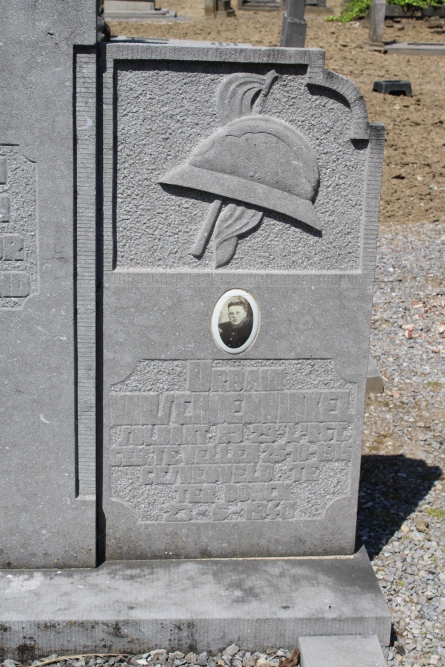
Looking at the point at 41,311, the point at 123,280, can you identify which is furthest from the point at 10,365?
the point at 123,280

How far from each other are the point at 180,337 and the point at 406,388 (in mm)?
3028

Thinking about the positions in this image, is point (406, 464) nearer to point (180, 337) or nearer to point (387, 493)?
point (387, 493)

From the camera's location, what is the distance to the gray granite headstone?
325 cm

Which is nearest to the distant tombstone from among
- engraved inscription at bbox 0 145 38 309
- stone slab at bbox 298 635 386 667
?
engraved inscription at bbox 0 145 38 309

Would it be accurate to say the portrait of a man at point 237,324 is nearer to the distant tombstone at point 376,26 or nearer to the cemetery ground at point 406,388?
the cemetery ground at point 406,388

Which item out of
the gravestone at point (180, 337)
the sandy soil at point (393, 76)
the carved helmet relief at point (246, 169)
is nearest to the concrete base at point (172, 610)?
the gravestone at point (180, 337)

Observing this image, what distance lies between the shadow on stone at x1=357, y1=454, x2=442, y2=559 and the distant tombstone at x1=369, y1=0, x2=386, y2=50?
1084 centimetres

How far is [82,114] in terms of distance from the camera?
315cm

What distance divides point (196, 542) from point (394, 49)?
12396 mm

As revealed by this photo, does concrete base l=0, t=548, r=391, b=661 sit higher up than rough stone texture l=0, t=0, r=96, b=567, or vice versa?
rough stone texture l=0, t=0, r=96, b=567

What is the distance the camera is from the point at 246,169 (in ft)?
10.9

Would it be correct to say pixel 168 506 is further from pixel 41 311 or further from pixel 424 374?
pixel 424 374

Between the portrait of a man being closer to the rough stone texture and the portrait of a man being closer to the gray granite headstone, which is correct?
the gray granite headstone

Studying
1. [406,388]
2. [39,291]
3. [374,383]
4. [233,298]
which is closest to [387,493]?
[374,383]
